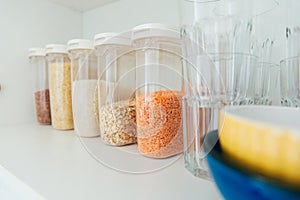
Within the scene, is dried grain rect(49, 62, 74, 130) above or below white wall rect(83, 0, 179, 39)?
below

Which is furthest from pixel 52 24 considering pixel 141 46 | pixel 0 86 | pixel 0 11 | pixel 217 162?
pixel 217 162

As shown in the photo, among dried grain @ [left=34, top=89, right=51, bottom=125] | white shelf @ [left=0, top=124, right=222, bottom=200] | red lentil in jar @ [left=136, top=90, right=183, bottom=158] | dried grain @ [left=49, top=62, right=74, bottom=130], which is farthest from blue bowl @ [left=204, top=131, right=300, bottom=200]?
dried grain @ [left=34, top=89, right=51, bottom=125]

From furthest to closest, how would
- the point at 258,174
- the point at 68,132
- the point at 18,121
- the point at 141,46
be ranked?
the point at 18,121
the point at 68,132
the point at 141,46
the point at 258,174

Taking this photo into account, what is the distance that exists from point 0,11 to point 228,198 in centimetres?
95

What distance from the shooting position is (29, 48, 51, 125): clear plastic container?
0.82 metres

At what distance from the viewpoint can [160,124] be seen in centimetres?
44

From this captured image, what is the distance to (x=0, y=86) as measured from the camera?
794 millimetres

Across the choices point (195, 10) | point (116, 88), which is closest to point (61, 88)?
point (116, 88)

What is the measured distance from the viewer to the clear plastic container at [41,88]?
0.82 meters

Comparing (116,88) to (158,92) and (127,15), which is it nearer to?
(158,92)

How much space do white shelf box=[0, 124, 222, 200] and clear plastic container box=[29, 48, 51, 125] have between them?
0.77ft

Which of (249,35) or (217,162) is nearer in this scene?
(217,162)

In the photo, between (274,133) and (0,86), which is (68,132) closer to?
(0,86)

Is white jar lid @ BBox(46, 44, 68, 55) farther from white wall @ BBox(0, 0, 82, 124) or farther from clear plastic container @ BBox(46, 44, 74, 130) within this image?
white wall @ BBox(0, 0, 82, 124)
